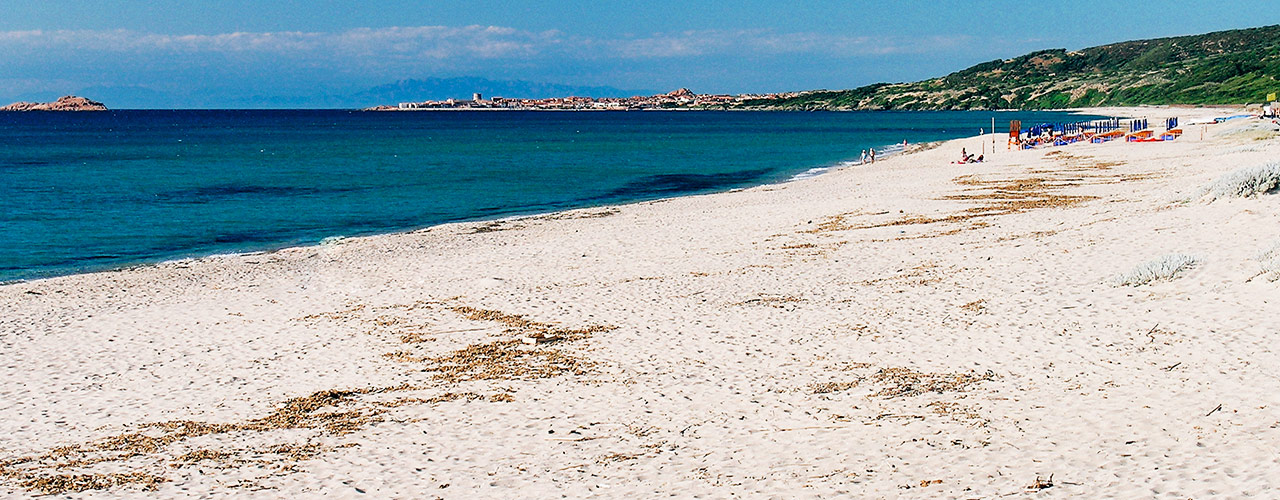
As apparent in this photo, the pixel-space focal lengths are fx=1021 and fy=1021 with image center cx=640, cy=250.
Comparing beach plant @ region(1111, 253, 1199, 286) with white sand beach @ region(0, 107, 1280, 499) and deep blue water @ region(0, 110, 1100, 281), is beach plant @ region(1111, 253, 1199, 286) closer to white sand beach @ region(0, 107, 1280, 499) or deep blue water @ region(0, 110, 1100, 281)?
white sand beach @ region(0, 107, 1280, 499)

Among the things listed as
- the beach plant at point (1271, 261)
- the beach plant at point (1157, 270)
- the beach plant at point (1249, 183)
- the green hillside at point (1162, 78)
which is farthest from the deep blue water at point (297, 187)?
the green hillside at point (1162, 78)

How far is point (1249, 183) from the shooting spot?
17.7 m

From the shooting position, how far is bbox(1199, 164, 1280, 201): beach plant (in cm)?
1739

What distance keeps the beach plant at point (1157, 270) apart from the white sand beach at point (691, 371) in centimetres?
13

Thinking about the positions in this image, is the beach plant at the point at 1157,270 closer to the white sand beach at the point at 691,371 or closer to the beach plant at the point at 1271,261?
the white sand beach at the point at 691,371

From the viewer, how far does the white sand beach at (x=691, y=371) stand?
8000 mm

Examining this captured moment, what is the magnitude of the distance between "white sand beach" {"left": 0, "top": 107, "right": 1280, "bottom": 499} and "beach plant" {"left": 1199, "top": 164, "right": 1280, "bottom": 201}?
0.75 feet

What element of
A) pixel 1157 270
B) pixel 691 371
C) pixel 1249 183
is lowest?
pixel 691 371

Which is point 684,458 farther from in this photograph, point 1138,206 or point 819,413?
point 1138,206

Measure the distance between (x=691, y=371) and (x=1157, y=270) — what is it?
21.5 ft

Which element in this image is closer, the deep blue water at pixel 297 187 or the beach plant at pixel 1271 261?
the beach plant at pixel 1271 261

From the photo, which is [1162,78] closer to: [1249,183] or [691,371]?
[1249,183]

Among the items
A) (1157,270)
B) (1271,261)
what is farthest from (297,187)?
(1271,261)

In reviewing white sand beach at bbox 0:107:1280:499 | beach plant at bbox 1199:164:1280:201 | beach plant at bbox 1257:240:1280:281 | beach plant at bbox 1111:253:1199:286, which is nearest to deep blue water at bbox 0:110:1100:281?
white sand beach at bbox 0:107:1280:499
